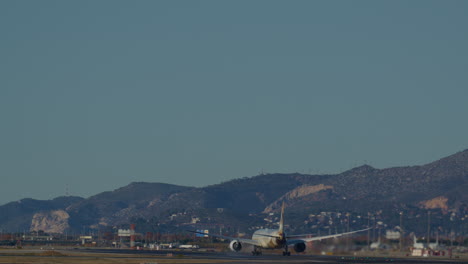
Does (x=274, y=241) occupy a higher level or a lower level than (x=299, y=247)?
higher

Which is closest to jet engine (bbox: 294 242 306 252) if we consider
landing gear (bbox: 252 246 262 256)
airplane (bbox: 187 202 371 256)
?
airplane (bbox: 187 202 371 256)

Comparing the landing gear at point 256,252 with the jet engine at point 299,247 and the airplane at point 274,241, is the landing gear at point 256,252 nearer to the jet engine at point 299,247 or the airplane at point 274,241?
the airplane at point 274,241

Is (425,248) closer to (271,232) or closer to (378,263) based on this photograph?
(271,232)

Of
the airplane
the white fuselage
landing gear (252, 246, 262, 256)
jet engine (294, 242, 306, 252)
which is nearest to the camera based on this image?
the white fuselage

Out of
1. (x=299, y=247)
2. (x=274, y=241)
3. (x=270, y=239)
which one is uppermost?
(x=270, y=239)

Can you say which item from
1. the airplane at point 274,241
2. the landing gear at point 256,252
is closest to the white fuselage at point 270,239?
the airplane at point 274,241

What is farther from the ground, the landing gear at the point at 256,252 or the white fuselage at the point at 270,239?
the white fuselage at the point at 270,239

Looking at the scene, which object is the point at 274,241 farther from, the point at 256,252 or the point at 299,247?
the point at 299,247

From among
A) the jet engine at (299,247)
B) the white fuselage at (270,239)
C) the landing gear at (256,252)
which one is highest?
the white fuselage at (270,239)

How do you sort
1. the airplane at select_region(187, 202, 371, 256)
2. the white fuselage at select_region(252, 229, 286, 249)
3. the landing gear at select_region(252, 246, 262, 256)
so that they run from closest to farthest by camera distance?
the white fuselage at select_region(252, 229, 286, 249)
the airplane at select_region(187, 202, 371, 256)
the landing gear at select_region(252, 246, 262, 256)

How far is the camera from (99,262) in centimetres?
11594

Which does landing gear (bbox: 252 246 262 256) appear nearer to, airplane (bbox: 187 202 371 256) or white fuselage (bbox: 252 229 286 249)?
airplane (bbox: 187 202 371 256)

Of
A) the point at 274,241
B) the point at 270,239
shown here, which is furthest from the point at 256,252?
the point at 274,241

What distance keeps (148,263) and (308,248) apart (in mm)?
67497
